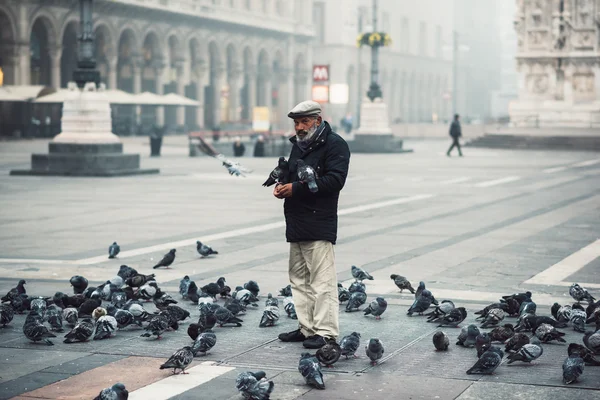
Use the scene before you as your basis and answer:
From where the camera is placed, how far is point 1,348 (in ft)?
29.2

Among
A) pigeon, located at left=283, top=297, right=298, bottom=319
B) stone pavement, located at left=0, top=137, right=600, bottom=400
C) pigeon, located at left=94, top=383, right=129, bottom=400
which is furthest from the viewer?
pigeon, located at left=283, top=297, right=298, bottom=319

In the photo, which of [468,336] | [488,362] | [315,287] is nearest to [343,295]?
[315,287]

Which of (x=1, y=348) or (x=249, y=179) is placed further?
(x=249, y=179)

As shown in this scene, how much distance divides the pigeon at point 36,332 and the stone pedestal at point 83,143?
69.3ft

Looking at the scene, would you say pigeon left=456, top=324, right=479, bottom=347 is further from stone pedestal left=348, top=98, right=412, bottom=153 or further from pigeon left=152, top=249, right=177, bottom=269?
stone pedestal left=348, top=98, right=412, bottom=153

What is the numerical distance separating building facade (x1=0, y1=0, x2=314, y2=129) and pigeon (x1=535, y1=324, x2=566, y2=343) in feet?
179

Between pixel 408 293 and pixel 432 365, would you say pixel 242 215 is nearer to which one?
pixel 408 293

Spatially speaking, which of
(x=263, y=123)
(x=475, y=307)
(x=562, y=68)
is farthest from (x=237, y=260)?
(x=562, y=68)

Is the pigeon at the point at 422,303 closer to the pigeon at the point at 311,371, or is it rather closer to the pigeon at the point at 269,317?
the pigeon at the point at 269,317

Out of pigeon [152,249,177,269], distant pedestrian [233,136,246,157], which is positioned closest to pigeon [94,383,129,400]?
pigeon [152,249,177,269]

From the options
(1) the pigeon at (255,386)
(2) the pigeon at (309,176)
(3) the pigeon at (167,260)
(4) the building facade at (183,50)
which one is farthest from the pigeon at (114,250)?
(4) the building facade at (183,50)

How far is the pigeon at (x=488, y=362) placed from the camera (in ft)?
25.7

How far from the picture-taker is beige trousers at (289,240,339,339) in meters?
8.81

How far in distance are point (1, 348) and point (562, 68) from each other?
56.2 m
